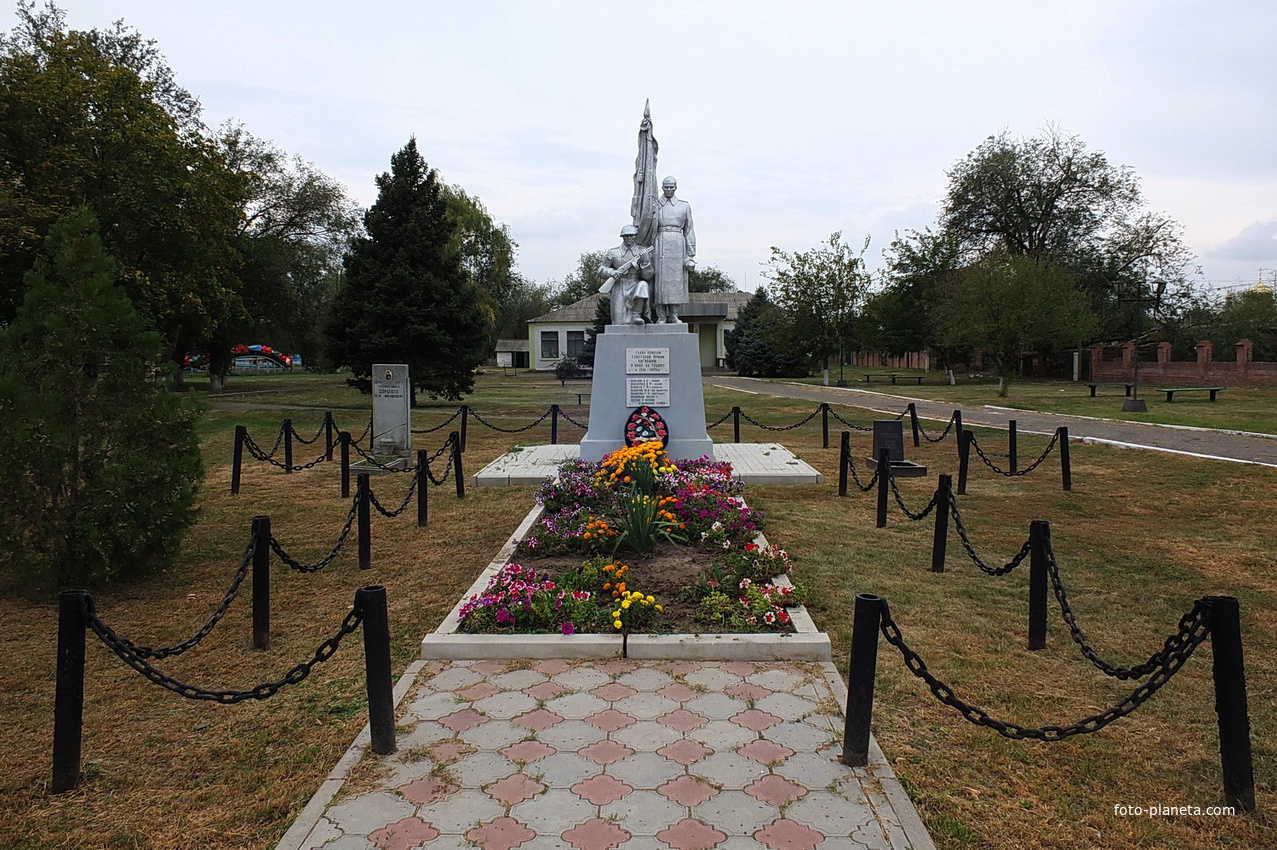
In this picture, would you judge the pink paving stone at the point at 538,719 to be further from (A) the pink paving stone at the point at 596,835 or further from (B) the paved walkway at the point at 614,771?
(A) the pink paving stone at the point at 596,835

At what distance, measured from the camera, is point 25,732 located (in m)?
3.99

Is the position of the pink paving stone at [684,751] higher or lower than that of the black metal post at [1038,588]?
lower

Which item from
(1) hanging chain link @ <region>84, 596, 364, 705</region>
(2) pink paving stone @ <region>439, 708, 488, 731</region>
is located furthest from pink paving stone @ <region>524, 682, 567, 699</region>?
(1) hanging chain link @ <region>84, 596, 364, 705</region>

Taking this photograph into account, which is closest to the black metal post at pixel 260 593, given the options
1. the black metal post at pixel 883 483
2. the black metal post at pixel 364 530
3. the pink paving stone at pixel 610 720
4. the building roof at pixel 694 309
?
the black metal post at pixel 364 530

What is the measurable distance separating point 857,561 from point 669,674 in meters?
2.94

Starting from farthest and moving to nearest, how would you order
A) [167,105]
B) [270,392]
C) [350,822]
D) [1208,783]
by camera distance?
1. [270,392]
2. [167,105]
3. [1208,783]
4. [350,822]

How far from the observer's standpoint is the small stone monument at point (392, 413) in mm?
13211

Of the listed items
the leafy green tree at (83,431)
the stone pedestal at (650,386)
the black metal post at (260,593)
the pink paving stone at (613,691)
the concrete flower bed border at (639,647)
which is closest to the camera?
the pink paving stone at (613,691)

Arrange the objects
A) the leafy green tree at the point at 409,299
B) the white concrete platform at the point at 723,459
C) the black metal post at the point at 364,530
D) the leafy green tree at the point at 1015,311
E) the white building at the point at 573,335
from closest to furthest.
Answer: the black metal post at the point at 364,530, the white concrete platform at the point at 723,459, the leafy green tree at the point at 409,299, the leafy green tree at the point at 1015,311, the white building at the point at 573,335

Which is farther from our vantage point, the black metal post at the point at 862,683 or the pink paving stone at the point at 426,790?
the black metal post at the point at 862,683

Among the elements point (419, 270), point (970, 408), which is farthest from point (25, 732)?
point (970, 408)

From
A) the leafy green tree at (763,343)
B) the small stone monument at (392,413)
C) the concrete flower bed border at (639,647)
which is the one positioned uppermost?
the leafy green tree at (763,343)

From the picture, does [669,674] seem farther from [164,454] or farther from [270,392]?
[270,392]

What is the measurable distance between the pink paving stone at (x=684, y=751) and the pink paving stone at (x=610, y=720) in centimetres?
30
